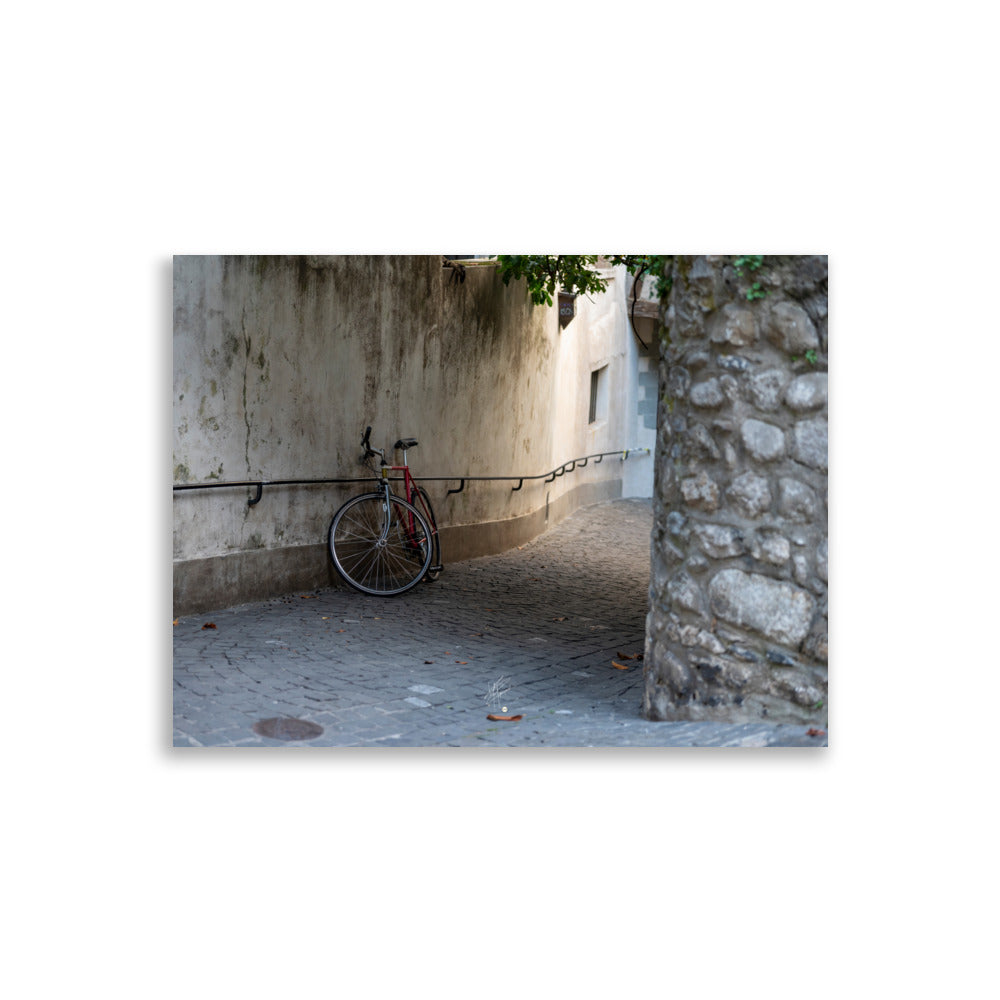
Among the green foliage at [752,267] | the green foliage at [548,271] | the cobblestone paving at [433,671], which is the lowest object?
the cobblestone paving at [433,671]

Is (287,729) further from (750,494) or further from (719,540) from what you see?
(750,494)

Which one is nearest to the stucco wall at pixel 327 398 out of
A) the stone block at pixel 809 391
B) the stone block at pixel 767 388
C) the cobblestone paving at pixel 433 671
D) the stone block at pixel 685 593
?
the cobblestone paving at pixel 433 671

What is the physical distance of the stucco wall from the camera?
187 inches

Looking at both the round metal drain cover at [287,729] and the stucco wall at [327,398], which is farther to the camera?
the stucco wall at [327,398]

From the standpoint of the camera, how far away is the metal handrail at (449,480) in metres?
4.94

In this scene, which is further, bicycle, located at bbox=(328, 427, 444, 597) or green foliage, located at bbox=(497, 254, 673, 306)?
green foliage, located at bbox=(497, 254, 673, 306)

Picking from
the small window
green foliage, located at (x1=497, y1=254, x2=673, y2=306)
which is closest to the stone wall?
green foliage, located at (x1=497, y1=254, x2=673, y2=306)

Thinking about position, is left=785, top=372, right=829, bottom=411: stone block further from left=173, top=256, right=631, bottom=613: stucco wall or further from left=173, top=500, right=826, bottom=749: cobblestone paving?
left=173, top=256, right=631, bottom=613: stucco wall

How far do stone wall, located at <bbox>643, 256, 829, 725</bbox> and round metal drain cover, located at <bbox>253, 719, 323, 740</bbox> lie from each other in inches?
50.9

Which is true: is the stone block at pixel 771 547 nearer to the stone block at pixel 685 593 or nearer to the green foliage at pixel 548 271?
the stone block at pixel 685 593

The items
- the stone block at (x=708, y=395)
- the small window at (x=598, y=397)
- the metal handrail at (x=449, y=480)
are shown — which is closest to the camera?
the stone block at (x=708, y=395)

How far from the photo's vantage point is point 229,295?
4852mm

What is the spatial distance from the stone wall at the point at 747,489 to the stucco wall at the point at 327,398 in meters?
2.17
